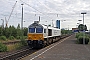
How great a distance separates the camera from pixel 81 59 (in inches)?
583

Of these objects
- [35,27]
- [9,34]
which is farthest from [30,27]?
[9,34]

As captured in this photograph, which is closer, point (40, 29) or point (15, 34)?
point (40, 29)

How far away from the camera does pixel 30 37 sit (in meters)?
25.6

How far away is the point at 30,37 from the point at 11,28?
130 ft

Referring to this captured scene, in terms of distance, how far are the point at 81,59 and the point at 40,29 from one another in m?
11.8

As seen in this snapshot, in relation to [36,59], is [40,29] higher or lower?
higher

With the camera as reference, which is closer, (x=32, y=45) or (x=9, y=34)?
(x=32, y=45)

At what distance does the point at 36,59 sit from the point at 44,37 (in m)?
11.4

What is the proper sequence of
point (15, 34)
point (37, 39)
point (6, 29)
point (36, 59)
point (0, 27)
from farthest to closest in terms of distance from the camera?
1. point (15, 34)
2. point (6, 29)
3. point (0, 27)
4. point (37, 39)
5. point (36, 59)

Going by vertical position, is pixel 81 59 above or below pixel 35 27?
below

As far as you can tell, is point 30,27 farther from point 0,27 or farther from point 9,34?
point 9,34

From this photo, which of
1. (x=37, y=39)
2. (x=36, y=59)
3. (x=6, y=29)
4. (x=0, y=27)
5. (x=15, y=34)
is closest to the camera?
(x=36, y=59)

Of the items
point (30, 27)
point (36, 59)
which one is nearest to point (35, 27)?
point (30, 27)

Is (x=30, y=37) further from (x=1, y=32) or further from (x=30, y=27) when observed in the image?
(x=1, y=32)
